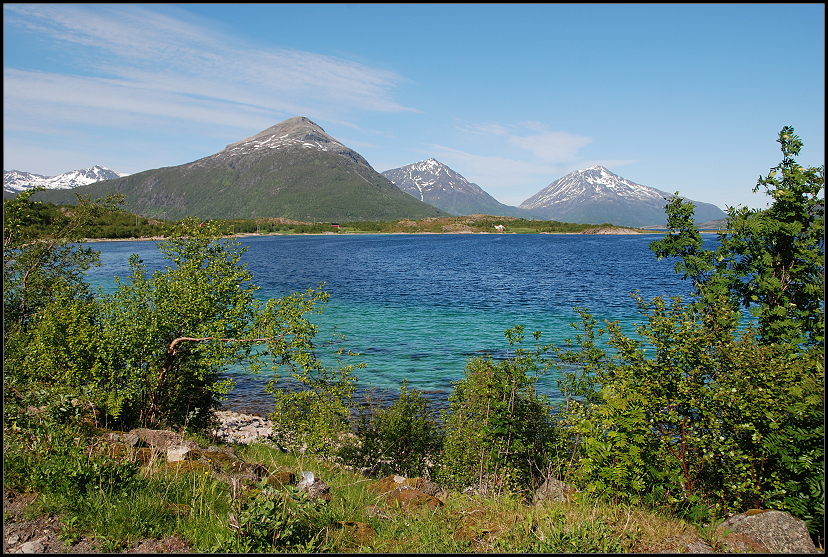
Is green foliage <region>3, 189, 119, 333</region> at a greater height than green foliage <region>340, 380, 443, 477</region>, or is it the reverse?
green foliage <region>3, 189, 119, 333</region>

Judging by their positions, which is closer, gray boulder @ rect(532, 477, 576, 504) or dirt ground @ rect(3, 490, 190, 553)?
dirt ground @ rect(3, 490, 190, 553)

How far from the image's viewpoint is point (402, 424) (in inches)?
626

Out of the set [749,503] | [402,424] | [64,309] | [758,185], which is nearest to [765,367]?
[749,503]

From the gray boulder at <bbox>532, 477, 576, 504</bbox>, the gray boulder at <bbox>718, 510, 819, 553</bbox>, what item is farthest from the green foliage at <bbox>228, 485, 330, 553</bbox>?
the gray boulder at <bbox>718, 510, 819, 553</bbox>

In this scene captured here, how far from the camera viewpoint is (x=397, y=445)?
15781 mm

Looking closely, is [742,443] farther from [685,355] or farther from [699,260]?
[699,260]

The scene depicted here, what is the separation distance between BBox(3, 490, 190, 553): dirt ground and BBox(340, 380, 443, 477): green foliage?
9.02 metres

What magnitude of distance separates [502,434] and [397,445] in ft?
16.8

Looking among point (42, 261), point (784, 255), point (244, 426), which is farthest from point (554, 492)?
point (42, 261)

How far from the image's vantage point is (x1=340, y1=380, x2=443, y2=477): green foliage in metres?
15.5

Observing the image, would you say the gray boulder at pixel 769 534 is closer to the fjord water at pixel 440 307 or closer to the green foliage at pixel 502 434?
the green foliage at pixel 502 434

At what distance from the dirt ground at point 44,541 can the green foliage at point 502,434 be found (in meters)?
6.92

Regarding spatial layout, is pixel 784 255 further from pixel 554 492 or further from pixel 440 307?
pixel 440 307

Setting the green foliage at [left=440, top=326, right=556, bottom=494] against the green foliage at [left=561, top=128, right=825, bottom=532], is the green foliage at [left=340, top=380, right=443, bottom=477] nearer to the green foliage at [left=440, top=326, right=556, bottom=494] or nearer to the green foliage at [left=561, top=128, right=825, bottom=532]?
the green foliage at [left=440, top=326, right=556, bottom=494]
